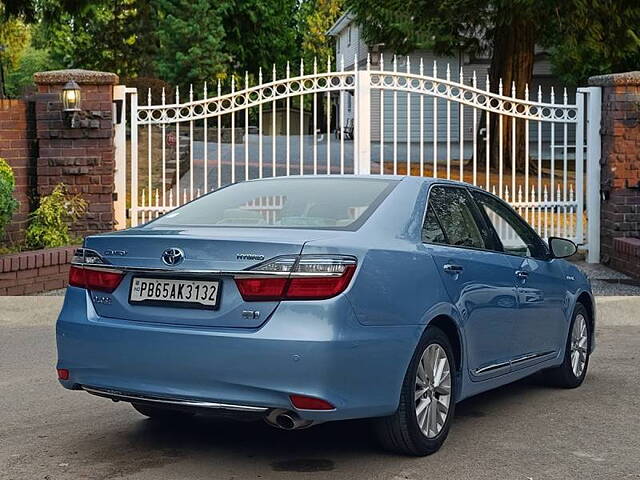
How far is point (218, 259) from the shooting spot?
524 centimetres

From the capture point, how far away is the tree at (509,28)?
23062 mm

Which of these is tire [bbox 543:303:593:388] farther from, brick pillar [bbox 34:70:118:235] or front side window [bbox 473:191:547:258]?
brick pillar [bbox 34:70:118:235]

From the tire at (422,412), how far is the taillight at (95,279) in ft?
4.75

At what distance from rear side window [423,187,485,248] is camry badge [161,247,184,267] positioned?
136 cm

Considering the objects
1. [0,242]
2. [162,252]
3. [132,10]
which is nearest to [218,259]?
[162,252]

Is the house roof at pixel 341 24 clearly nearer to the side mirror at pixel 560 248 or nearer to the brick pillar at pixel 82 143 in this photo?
the brick pillar at pixel 82 143

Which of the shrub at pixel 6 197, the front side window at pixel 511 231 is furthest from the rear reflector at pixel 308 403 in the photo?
the shrub at pixel 6 197

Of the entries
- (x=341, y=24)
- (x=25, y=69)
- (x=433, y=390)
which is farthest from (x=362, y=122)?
(x=25, y=69)

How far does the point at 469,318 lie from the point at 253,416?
1496 mm

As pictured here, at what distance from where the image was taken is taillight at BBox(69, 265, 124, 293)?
5.51 m

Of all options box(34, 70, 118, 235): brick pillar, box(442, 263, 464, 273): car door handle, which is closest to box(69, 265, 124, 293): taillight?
box(442, 263, 464, 273): car door handle

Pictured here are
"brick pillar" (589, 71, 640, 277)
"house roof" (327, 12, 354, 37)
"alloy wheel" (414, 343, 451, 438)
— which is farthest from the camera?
"house roof" (327, 12, 354, 37)

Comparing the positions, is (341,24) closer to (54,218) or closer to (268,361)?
(54,218)

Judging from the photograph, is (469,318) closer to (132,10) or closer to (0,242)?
(0,242)
